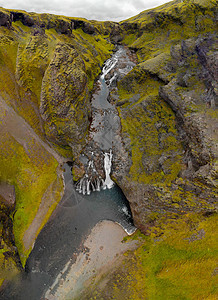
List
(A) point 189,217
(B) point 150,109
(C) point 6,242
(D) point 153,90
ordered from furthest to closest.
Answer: (D) point 153,90, (B) point 150,109, (A) point 189,217, (C) point 6,242

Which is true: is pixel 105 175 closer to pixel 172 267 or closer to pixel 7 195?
pixel 7 195

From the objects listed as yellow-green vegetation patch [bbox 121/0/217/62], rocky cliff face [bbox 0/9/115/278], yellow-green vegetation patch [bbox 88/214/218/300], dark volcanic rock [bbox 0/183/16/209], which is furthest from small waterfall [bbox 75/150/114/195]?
yellow-green vegetation patch [bbox 121/0/217/62]

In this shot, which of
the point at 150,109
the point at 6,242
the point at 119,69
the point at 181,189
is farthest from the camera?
the point at 119,69

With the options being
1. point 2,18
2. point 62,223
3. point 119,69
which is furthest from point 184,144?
point 2,18

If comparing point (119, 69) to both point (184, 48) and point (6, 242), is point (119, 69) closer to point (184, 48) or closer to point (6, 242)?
point (184, 48)

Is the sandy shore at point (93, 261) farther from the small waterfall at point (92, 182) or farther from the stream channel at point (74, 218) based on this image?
the small waterfall at point (92, 182)

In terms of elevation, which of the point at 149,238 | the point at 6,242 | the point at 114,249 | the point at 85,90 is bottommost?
the point at 149,238

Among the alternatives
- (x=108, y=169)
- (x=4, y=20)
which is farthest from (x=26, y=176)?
(x=4, y=20)
